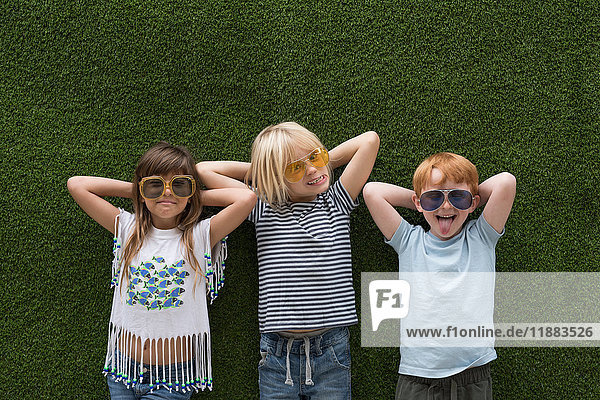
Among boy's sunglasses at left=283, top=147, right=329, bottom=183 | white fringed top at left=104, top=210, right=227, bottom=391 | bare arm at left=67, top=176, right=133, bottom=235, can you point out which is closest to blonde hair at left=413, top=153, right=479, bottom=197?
boy's sunglasses at left=283, top=147, right=329, bottom=183

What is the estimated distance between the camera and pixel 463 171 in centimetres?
223

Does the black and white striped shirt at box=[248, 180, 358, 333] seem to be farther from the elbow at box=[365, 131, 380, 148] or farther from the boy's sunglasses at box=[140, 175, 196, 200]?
the boy's sunglasses at box=[140, 175, 196, 200]

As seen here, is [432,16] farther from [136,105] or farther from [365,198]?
[136,105]

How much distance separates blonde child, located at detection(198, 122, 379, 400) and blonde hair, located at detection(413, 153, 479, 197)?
0.23 metres

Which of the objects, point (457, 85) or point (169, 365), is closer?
point (169, 365)

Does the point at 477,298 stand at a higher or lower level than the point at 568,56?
lower

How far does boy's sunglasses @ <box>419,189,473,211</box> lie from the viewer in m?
2.18

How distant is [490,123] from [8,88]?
7.83 feet

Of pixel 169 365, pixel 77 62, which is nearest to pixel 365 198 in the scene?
pixel 169 365

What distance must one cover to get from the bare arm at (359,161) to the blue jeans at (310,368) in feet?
2.15

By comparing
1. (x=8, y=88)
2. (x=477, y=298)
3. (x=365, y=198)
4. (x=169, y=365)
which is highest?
(x=8, y=88)

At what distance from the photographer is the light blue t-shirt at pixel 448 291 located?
2207mm

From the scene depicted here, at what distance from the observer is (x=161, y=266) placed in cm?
224

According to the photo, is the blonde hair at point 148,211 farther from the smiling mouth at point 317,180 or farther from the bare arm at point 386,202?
the bare arm at point 386,202
